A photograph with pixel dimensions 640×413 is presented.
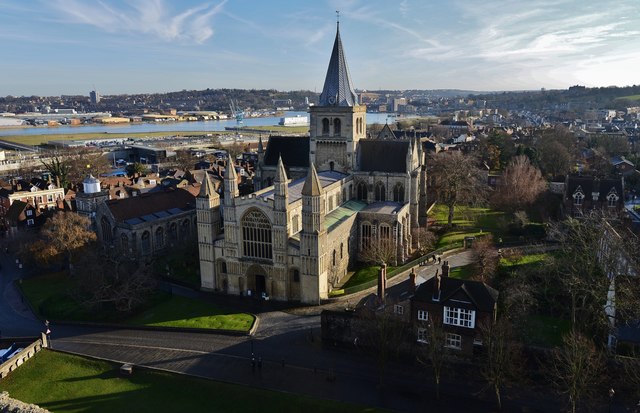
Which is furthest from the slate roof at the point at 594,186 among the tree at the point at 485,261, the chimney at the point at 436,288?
the chimney at the point at 436,288

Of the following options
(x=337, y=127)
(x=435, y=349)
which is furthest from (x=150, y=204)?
(x=435, y=349)

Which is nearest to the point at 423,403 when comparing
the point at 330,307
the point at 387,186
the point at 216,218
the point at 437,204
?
the point at 330,307

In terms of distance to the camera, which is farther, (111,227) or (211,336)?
(111,227)

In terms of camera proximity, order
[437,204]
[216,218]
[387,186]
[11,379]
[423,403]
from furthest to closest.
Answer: [437,204]
[387,186]
[216,218]
[11,379]
[423,403]

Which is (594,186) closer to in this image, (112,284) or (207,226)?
(207,226)

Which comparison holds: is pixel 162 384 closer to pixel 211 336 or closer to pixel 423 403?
pixel 211 336

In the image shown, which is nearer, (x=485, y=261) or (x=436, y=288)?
(x=436, y=288)
